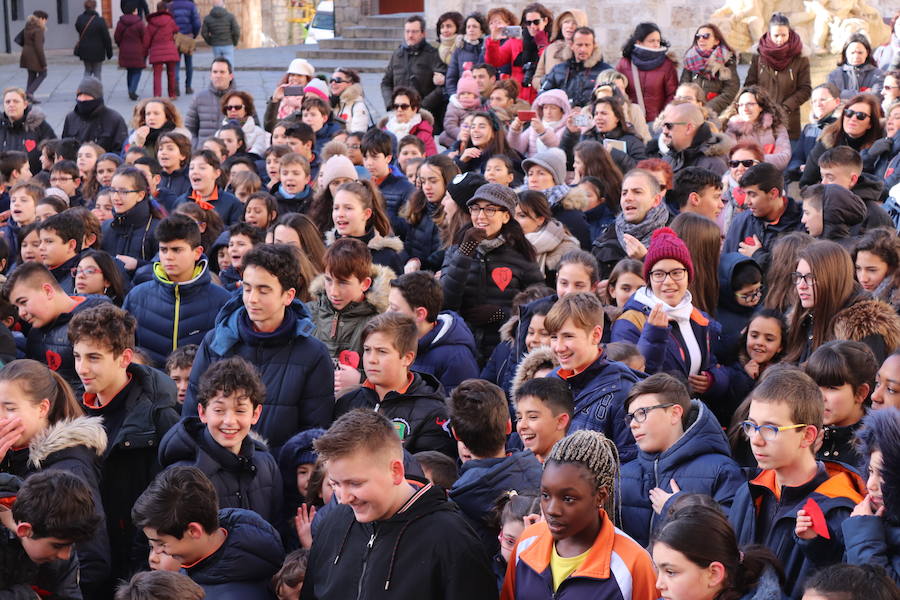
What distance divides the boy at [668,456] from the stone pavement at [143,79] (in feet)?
44.3

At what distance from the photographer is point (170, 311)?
6.71 metres

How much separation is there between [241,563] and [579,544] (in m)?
1.26

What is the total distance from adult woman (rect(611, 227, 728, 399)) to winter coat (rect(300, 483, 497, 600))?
8.13 feet

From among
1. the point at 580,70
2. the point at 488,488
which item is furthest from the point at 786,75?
the point at 488,488

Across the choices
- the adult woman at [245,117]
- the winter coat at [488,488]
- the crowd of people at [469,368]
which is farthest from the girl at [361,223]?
the adult woman at [245,117]

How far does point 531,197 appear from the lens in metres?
7.82

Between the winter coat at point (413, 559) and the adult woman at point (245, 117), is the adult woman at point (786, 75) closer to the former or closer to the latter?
the adult woman at point (245, 117)

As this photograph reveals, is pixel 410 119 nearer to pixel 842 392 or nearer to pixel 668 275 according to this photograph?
pixel 668 275

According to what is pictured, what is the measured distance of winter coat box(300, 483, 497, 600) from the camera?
3.63 meters

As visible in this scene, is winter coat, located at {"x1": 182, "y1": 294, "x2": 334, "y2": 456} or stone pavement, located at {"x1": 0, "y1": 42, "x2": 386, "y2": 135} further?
stone pavement, located at {"x1": 0, "y1": 42, "x2": 386, "y2": 135}

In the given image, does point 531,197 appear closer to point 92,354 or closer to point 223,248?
point 223,248

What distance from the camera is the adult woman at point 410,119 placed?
12438mm

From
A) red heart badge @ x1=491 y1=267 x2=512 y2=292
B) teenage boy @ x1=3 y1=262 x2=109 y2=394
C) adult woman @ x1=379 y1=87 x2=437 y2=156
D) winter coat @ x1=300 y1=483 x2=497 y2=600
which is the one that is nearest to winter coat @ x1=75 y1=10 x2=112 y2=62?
adult woman @ x1=379 y1=87 x2=437 y2=156

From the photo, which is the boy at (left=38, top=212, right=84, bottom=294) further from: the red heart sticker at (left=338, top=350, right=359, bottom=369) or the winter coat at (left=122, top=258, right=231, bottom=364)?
the red heart sticker at (left=338, top=350, right=359, bottom=369)
